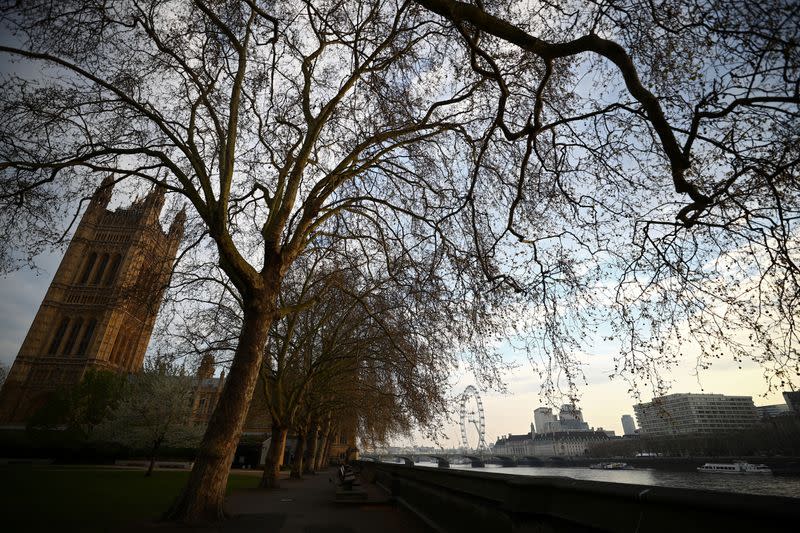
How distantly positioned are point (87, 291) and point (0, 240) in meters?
76.1

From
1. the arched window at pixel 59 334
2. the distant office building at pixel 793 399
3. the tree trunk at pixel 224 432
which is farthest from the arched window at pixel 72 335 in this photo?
the distant office building at pixel 793 399

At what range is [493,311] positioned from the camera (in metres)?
7.75

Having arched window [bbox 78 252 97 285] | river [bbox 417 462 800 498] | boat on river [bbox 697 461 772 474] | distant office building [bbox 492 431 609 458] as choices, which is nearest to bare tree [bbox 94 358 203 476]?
river [bbox 417 462 800 498]

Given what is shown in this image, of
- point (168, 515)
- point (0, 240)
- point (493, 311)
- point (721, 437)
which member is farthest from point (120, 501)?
point (721, 437)

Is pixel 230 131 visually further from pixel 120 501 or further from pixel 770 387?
pixel 770 387

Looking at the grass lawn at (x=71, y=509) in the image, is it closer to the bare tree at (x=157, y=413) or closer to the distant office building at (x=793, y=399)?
the distant office building at (x=793, y=399)

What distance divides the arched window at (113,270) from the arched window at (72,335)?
7762 mm

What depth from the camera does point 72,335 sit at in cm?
6669

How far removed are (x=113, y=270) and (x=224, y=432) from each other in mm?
78966

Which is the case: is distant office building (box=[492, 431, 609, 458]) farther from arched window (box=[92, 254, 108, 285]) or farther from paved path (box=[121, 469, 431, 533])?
arched window (box=[92, 254, 108, 285])

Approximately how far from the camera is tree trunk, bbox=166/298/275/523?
679 cm

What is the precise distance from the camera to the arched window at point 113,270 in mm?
68562

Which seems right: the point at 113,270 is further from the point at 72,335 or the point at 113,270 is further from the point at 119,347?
the point at 119,347

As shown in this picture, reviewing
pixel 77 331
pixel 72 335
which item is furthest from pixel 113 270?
pixel 72 335
